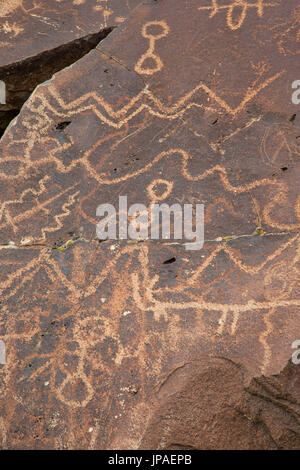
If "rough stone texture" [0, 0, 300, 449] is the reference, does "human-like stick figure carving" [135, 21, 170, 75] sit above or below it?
above

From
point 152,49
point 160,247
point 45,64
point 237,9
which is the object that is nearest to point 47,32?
point 45,64

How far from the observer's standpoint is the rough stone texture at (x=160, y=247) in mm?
2291

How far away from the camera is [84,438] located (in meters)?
2.26

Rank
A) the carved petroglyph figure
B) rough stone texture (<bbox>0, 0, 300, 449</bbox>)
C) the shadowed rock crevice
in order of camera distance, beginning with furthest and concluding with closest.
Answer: the shadowed rock crevice → the carved petroglyph figure → rough stone texture (<bbox>0, 0, 300, 449</bbox>)

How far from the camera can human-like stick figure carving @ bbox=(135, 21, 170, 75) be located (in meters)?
3.07

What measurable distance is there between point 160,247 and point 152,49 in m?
1.36

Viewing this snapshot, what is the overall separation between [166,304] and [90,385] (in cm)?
55

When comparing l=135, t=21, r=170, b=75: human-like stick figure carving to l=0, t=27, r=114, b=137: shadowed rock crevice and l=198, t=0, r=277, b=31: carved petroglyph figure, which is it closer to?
l=198, t=0, r=277, b=31: carved petroglyph figure

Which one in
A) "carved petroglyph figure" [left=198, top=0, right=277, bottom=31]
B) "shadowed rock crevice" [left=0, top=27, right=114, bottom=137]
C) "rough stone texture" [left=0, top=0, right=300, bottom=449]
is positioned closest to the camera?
"rough stone texture" [left=0, top=0, right=300, bottom=449]

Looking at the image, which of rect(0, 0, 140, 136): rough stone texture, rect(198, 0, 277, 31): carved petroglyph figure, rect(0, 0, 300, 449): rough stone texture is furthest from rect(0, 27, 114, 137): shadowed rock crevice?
rect(198, 0, 277, 31): carved petroglyph figure

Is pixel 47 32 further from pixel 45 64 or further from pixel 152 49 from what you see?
pixel 152 49

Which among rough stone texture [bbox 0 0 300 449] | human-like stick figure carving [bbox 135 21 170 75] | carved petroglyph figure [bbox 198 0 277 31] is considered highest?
carved petroglyph figure [bbox 198 0 277 31]

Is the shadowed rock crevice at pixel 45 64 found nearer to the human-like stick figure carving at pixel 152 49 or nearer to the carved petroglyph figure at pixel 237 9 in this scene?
the human-like stick figure carving at pixel 152 49

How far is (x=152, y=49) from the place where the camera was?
10.2ft
